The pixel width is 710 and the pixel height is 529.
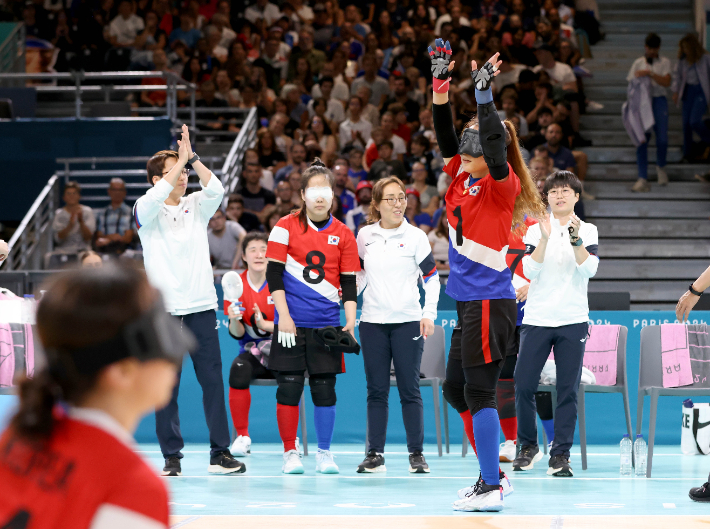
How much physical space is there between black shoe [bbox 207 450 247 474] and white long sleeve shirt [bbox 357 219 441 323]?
48.5 inches

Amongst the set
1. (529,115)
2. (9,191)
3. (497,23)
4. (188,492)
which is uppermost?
(497,23)

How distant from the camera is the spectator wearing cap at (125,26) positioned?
14.2 meters

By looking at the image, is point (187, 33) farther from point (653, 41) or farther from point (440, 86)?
point (440, 86)

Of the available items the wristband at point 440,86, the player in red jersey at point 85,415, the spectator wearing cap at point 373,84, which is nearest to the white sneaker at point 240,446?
the wristband at point 440,86

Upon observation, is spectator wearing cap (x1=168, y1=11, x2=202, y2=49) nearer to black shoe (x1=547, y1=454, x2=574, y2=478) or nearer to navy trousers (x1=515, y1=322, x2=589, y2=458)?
navy trousers (x1=515, y1=322, x2=589, y2=458)

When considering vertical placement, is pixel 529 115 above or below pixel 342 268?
above

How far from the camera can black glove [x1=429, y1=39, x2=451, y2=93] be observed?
4.16 metres

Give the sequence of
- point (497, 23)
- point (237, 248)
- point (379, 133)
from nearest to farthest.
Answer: point (237, 248), point (379, 133), point (497, 23)

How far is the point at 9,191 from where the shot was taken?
1209 centimetres

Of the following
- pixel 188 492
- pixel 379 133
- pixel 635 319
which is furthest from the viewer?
pixel 379 133

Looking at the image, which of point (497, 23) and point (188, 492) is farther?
point (497, 23)

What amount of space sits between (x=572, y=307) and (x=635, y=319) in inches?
80.0

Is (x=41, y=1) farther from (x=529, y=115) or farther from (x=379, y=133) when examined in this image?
(x=529, y=115)

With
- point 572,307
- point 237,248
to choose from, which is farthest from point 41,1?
point 572,307
